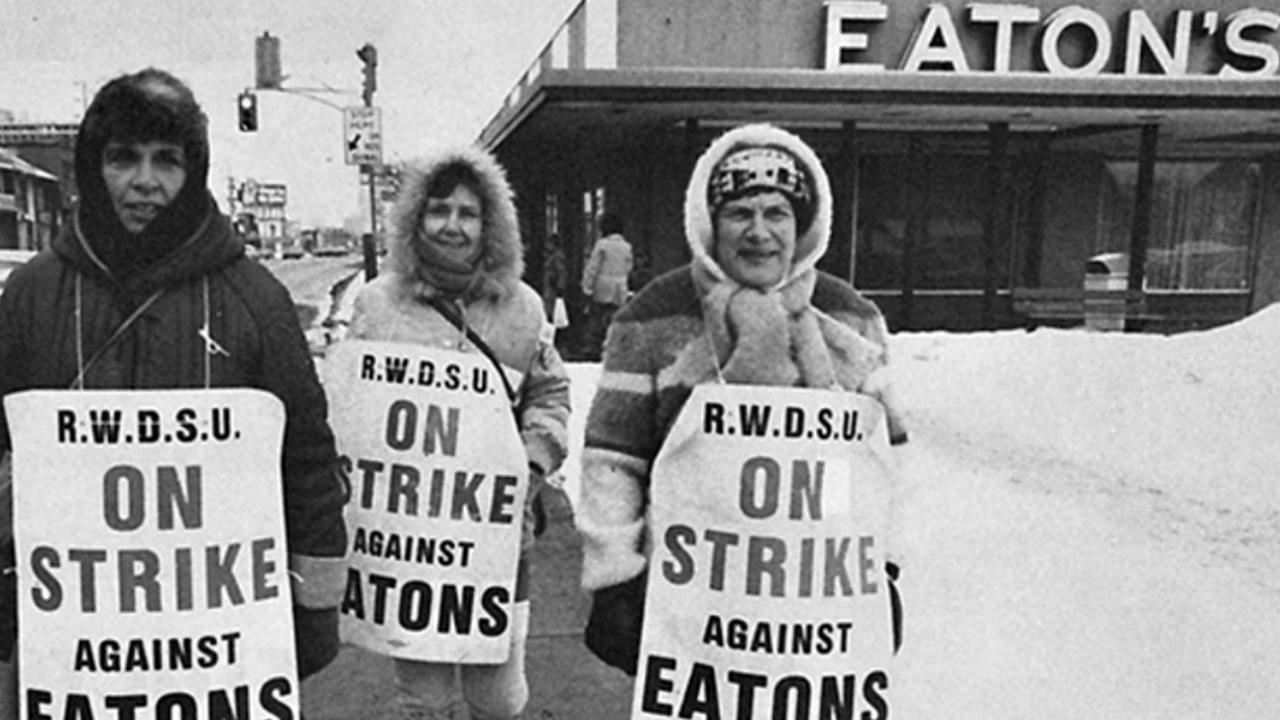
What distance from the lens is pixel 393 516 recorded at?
301 cm

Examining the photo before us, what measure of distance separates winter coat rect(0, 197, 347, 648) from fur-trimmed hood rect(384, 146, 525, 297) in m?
0.70

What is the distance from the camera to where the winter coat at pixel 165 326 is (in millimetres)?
2252

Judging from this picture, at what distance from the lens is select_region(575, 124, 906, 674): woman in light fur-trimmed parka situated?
8.06ft

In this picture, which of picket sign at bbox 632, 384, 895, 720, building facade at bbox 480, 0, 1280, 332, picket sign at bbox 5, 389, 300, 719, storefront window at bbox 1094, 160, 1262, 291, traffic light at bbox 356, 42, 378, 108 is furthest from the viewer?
traffic light at bbox 356, 42, 378, 108

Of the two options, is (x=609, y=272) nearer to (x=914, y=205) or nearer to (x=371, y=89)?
(x=914, y=205)

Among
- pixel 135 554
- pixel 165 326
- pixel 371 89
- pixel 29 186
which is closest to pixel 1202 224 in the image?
pixel 371 89

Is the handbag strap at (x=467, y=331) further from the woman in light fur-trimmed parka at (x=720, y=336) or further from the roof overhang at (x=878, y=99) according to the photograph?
the roof overhang at (x=878, y=99)

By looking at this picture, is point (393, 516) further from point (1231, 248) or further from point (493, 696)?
point (1231, 248)

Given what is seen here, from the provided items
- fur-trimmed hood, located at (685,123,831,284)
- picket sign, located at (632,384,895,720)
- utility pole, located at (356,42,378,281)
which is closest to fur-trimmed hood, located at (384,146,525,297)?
fur-trimmed hood, located at (685,123,831,284)

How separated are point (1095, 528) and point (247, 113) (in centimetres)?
1999

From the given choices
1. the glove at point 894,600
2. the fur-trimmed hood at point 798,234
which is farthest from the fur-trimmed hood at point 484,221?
the glove at point 894,600

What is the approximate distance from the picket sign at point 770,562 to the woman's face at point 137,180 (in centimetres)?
121

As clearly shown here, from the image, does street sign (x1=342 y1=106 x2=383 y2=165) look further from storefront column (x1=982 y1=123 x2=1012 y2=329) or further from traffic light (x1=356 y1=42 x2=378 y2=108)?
storefront column (x1=982 y1=123 x2=1012 y2=329)

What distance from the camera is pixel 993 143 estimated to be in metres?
14.4
